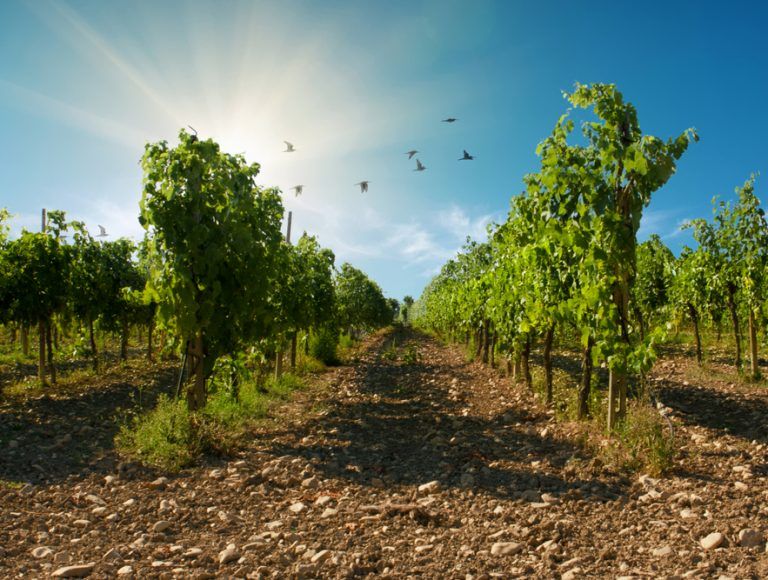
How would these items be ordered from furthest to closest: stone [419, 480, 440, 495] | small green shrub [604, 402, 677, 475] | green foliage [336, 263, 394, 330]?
green foliage [336, 263, 394, 330] → small green shrub [604, 402, 677, 475] → stone [419, 480, 440, 495]

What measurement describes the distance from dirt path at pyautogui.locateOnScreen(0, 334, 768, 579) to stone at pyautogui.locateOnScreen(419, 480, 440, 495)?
0.01 meters

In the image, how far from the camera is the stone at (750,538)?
12.3 feet

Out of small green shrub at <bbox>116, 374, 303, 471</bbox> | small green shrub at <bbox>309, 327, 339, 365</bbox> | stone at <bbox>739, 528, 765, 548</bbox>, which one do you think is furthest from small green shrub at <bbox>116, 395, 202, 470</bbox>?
small green shrub at <bbox>309, 327, 339, 365</bbox>

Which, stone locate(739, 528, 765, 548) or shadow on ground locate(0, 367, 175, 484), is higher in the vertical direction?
stone locate(739, 528, 765, 548)

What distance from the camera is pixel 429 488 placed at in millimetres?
5430

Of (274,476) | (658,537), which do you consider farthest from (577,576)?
(274,476)

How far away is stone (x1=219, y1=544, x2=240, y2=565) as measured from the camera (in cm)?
383

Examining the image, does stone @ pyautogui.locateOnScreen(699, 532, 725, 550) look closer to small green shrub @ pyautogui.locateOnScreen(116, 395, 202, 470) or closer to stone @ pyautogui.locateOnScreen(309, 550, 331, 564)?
stone @ pyautogui.locateOnScreen(309, 550, 331, 564)

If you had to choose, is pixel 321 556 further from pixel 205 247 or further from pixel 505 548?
pixel 205 247

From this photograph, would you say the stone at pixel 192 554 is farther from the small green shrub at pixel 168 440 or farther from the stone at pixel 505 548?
the small green shrub at pixel 168 440

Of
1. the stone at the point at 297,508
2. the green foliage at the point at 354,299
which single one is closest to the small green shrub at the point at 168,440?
the stone at the point at 297,508

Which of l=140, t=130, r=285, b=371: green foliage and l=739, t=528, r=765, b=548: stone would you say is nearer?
l=739, t=528, r=765, b=548: stone

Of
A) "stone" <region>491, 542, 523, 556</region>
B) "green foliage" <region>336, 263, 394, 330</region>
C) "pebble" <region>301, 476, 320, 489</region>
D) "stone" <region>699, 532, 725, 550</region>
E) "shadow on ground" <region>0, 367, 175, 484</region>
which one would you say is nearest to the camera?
"stone" <region>699, 532, 725, 550</region>

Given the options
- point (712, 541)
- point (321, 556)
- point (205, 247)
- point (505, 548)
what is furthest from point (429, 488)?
point (205, 247)
